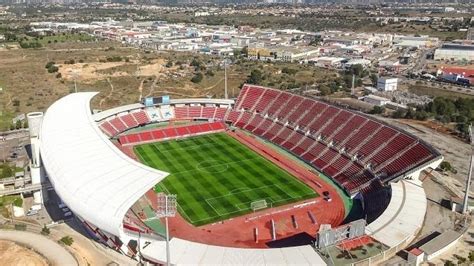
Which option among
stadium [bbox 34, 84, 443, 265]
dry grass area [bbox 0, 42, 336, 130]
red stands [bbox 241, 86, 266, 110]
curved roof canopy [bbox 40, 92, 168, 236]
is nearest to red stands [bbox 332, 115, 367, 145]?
stadium [bbox 34, 84, 443, 265]

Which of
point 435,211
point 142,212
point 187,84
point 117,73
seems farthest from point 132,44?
point 435,211

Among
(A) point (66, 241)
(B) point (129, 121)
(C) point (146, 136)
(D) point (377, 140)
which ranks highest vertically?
(D) point (377, 140)

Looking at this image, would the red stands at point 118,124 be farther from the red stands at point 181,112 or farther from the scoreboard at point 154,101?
the red stands at point 181,112

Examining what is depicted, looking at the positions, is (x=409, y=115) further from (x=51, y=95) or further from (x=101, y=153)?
(x=51, y=95)

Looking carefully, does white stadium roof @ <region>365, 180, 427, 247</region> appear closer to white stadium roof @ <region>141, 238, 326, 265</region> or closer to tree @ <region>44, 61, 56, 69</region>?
white stadium roof @ <region>141, 238, 326, 265</region>

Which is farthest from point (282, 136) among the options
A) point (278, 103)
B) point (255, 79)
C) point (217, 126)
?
point (255, 79)

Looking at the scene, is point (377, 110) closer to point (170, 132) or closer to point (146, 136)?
point (170, 132)
